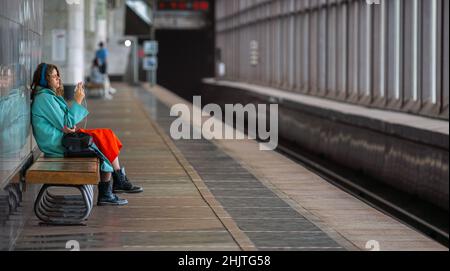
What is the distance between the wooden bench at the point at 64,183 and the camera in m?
9.63

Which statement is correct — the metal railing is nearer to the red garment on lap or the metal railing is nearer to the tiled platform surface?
the tiled platform surface

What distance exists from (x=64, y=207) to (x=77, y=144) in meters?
0.86

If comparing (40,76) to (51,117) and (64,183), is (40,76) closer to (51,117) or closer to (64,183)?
(51,117)

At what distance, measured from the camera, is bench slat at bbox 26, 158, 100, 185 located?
9594mm

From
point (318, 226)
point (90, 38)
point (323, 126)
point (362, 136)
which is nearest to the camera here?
point (318, 226)

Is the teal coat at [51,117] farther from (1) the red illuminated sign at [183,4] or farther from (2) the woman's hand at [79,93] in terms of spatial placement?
(1) the red illuminated sign at [183,4]

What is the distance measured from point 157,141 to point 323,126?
942 cm

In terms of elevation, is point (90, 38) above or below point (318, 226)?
above

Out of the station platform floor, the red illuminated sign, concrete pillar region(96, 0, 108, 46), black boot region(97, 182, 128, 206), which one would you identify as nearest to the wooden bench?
the station platform floor

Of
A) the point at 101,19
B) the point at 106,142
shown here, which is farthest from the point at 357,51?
the point at 106,142

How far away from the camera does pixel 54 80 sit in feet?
32.6

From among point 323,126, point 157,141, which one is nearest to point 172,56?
point 323,126

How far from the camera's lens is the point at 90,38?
4888 centimetres

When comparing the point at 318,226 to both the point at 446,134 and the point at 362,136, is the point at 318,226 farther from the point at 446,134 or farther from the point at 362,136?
the point at 362,136
